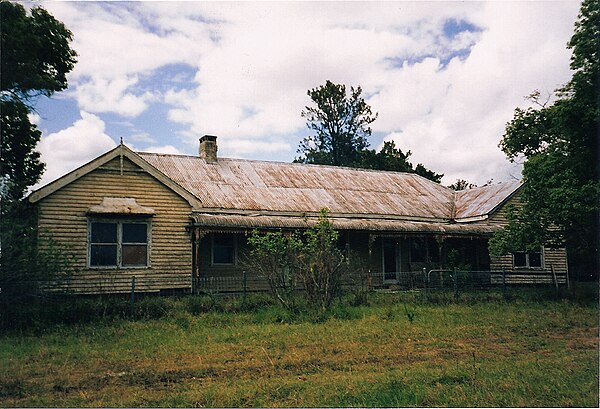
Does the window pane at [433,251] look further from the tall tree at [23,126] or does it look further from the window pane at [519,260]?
the tall tree at [23,126]

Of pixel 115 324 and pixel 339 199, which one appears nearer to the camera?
pixel 115 324

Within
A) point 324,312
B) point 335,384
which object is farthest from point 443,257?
point 335,384

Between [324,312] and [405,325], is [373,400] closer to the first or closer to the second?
[405,325]

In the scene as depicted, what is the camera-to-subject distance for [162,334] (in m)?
11.8

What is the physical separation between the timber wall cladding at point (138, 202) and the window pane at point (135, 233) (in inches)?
9.9

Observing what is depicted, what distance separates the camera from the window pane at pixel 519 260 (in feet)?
83.5

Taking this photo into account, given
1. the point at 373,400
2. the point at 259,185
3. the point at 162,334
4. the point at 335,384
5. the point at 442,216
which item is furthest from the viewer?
the point at 442,216

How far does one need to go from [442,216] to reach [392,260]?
126 inches

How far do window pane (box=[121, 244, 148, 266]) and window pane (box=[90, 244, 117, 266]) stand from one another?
0.91ft

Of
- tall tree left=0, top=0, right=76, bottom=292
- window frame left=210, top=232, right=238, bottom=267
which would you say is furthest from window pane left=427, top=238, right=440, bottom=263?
tall tree left=0, top=0, right=76, bottom=292

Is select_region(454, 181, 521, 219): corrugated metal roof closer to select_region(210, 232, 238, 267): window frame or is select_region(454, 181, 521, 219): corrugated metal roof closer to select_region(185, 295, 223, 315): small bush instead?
select_region(210, 232, 238, 267): window frame

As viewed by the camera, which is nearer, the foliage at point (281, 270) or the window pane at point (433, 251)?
the foliage at point (281, 270)

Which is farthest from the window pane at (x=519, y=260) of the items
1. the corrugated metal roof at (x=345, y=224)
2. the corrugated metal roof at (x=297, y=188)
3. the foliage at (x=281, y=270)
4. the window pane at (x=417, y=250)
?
the foliage at (x=281, y=270)

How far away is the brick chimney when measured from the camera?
25.6 metres
